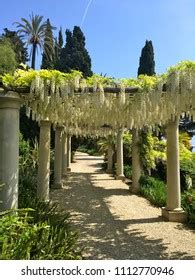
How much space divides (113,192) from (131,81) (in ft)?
25.7

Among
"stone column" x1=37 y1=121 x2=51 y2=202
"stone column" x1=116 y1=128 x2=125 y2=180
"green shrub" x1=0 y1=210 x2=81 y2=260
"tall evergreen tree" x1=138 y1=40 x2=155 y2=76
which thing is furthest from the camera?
"tall evergreen tree" x1=138 y1=40 x2=155 y2=76

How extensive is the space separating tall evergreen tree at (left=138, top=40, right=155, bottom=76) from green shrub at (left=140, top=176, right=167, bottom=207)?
61.4 feet

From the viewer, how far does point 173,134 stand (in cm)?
905

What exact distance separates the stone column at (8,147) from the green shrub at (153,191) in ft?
19.2

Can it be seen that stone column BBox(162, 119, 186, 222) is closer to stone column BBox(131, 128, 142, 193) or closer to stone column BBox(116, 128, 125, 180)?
stone column BBox(131, 128, 142, 193)

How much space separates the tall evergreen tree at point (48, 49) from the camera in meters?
31.6

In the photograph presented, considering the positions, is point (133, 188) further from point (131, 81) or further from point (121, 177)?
point (131, 81)

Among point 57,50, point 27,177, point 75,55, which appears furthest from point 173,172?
point 57,50

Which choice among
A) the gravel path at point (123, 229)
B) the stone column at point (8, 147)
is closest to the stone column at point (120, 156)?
the gravel path at point (123, 229)

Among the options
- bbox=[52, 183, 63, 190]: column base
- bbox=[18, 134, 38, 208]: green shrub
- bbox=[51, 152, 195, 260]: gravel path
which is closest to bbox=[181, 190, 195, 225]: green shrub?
bbox=[51, 152, 195, 260]: gravel path

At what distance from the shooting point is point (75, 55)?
30.9m

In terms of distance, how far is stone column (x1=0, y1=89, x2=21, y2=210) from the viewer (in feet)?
19.6

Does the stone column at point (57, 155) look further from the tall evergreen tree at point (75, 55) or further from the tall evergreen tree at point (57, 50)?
the tall evergreen tree at point (57, 50)

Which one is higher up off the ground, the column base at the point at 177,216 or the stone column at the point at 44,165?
the stone column at the point at 44,165
